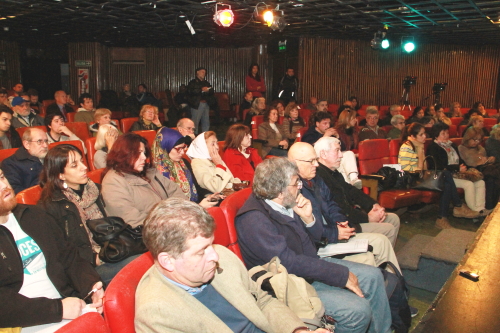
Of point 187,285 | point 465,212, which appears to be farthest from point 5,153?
point 465,212

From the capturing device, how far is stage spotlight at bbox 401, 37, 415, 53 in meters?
11.3

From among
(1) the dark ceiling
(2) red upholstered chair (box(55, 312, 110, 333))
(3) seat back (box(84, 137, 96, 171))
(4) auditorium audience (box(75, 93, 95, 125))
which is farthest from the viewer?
(1) the dark ceiling

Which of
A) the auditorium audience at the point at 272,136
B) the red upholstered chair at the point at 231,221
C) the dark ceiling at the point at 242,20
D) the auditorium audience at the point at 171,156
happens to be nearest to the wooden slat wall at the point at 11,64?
the dark ceiling at the point at 242,20

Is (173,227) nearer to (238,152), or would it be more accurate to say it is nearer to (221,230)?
(221,230)

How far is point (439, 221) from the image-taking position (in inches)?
182

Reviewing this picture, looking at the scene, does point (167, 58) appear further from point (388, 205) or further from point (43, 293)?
point (43, 293)

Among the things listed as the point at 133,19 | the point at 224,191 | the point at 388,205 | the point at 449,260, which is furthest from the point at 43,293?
the point at 133,19

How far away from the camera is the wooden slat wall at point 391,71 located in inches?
436

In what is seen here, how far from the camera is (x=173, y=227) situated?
1438 millimetres

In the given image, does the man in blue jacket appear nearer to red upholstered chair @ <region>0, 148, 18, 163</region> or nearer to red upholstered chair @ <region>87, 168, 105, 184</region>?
red upholstered chair @ <region>87, 168, 105, 184</region>

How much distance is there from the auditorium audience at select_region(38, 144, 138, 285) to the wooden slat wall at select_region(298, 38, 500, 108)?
8.98 metres

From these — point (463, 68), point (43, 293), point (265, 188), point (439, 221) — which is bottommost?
point (439, 221)

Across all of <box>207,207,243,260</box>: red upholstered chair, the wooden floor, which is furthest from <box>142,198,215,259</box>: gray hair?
the wooden floor

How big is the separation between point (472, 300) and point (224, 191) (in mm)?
2102
